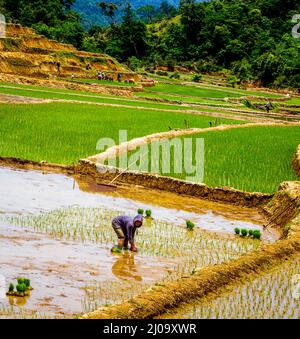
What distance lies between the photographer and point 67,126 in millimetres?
17328

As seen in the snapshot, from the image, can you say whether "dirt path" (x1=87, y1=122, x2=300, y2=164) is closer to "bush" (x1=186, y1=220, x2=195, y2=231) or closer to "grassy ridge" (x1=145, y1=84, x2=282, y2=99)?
"bush" (x1=186, y1=220, x2=195, y2=231)

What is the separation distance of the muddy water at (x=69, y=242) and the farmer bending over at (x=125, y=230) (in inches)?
7.0

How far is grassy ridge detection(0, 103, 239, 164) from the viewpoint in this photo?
14195 millimetres

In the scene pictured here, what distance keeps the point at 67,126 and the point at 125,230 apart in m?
9.74

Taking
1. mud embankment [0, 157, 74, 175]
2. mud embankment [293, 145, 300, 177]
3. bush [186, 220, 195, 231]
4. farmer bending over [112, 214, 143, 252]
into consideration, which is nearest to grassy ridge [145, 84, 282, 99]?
mud embankment [293, 145, 300, 177]

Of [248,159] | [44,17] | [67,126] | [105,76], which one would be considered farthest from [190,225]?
[44,17]

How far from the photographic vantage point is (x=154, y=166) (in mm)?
13000

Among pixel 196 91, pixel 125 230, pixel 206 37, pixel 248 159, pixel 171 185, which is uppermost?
pixel 206 37

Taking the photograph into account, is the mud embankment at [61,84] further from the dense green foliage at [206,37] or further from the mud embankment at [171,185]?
the mud embankment at [171,185]

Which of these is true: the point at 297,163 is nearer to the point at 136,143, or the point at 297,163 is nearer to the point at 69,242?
the point at 136,143

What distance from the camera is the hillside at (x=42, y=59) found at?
33.7 metres

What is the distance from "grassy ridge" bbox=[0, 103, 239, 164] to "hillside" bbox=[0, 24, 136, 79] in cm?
1223

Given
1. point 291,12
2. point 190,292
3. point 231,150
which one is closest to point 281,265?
point 190,292

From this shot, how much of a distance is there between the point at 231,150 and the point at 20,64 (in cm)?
2097
